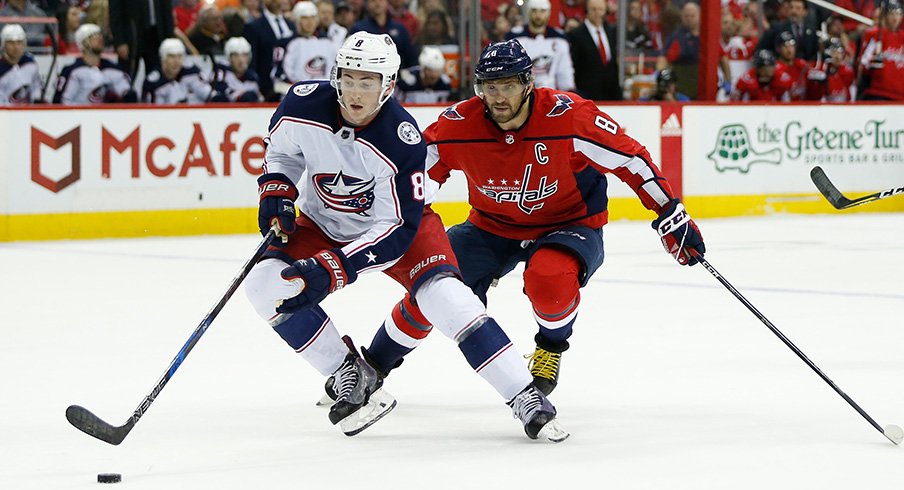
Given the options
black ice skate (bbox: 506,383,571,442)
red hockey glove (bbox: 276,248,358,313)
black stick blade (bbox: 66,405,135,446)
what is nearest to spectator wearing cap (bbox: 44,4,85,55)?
red hockey glove (bbox: 276,248,358,313)

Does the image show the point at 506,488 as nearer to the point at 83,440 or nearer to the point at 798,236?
the point at 83,440

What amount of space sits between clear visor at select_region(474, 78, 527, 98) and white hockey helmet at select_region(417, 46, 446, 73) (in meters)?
5.72

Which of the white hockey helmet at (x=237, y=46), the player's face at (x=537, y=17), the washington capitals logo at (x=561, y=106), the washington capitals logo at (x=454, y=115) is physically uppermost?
the player's face at (x=537, y=17)

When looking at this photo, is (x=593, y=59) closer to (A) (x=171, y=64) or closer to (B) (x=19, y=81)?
(A) (x=171, y=64)

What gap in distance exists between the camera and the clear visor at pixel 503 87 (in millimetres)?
3680

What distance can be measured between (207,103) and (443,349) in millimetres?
4309

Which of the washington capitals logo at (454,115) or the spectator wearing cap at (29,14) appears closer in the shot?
the washington capitals logo at (454,115)

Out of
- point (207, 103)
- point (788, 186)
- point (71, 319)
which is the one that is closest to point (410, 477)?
point (71, 319)

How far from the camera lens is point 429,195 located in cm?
A: 367

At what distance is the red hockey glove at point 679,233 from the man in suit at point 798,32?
7525 mm

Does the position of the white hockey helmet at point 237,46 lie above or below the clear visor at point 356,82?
below

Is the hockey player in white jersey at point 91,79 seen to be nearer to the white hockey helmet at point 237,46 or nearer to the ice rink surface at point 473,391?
the white hockey helmet at point 237,46

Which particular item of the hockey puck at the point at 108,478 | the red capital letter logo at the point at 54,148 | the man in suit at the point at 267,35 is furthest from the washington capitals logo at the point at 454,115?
the man in suit at the point at 267,35

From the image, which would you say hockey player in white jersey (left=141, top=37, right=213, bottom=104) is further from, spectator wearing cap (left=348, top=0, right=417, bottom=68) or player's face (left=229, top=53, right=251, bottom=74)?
spectator wearing cap (left=348, top=0, right=417, bottom=68)
